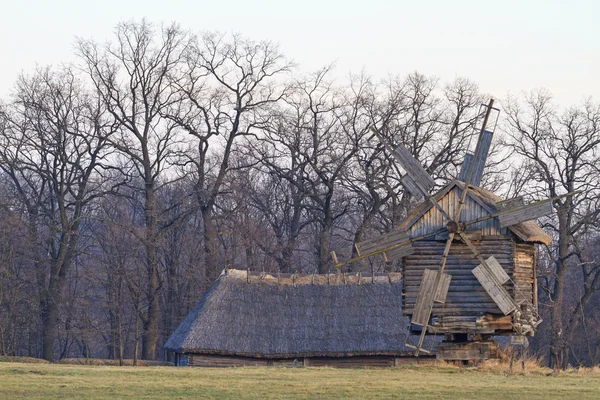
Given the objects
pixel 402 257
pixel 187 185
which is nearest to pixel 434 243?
pixel 402 257

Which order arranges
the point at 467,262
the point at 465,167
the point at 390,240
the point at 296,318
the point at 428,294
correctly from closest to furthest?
the point at 428,294 < the point at 467,262 < the point at 390,240 < the point at 465,167 < the point at 296,318

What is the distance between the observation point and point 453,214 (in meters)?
33.1

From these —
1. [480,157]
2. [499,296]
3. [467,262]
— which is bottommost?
[499,296]

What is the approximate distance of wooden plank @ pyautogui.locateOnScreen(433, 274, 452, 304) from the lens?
33.0 m

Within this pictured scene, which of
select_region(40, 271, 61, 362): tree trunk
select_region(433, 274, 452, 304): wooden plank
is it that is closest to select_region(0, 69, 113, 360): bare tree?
select_region(40, 271, 61, 362): tree trunk

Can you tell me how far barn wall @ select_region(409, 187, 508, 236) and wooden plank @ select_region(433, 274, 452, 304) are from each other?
1578 mm

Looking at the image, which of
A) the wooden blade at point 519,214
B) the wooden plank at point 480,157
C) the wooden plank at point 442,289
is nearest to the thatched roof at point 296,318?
the wooden plank at point 442,289

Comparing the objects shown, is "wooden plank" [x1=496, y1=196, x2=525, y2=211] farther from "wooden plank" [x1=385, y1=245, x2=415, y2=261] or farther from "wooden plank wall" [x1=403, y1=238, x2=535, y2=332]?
"wooden plank" [x1=385, y1=245, x2=415, y2=261]

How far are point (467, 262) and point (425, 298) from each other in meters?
1.75

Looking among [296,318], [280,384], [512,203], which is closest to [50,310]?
[296,318]

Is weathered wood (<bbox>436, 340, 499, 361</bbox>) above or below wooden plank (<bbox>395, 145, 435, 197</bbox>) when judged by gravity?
below

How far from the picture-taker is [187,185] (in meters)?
66.6

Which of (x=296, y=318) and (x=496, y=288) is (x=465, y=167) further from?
(x=296, y=318)

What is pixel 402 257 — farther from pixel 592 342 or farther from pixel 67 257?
pixel 592 342
